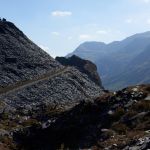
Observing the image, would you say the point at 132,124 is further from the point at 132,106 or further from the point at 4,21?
the point at 4,21

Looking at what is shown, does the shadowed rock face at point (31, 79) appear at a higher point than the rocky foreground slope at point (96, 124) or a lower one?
higher

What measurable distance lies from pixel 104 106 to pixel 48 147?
1003cm

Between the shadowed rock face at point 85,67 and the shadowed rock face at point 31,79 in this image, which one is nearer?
the shadowed rock face at point 31,79

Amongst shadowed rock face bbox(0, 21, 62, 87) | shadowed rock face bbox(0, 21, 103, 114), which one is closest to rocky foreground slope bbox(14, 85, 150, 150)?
shadowed rock face bbox(0, 21, 103, 114)

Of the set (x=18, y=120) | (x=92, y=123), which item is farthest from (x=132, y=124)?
(x=18, y=120)

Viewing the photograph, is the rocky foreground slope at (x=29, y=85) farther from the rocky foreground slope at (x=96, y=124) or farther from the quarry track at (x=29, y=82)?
the rocky foreground slope at (x=96, y=124)

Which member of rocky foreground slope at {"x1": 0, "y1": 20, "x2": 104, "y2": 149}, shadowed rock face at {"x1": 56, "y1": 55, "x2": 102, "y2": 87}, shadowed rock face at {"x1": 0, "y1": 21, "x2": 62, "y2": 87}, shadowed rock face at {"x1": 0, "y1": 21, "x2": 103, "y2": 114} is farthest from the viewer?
shadowed rock face at {"x1": 56, "y1": 55, "x2": 102, "y2": 87}

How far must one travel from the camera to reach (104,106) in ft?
190

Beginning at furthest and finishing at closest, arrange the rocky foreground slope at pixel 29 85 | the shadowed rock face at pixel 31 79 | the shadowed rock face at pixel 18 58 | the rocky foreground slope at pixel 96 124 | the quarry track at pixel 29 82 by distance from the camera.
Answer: the shadowed rock face at pixel 18 58 → the quarry track at pixel 29 82 → the shadowed rock face at pixel 31 79 → the rocky foreground slope at pixel 29 85 → the rocky foreground slope at pixel 96 124

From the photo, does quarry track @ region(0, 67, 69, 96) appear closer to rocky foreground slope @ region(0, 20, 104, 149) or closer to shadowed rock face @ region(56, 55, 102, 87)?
rocky foreground slope @ region(0, 20, 104, 149)

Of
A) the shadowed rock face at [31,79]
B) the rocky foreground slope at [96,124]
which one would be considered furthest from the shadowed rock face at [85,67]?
the rocky foreground slope at [96,124]

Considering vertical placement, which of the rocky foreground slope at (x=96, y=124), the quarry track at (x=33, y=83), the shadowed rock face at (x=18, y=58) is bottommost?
the rocky foreground slope at (x=96, y=124)

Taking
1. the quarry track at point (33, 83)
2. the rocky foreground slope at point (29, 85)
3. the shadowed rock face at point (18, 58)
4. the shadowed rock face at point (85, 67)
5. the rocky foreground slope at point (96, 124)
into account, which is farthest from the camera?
the shadowed rock face at point (85, 67)

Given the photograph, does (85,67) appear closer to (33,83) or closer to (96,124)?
(33,83)
